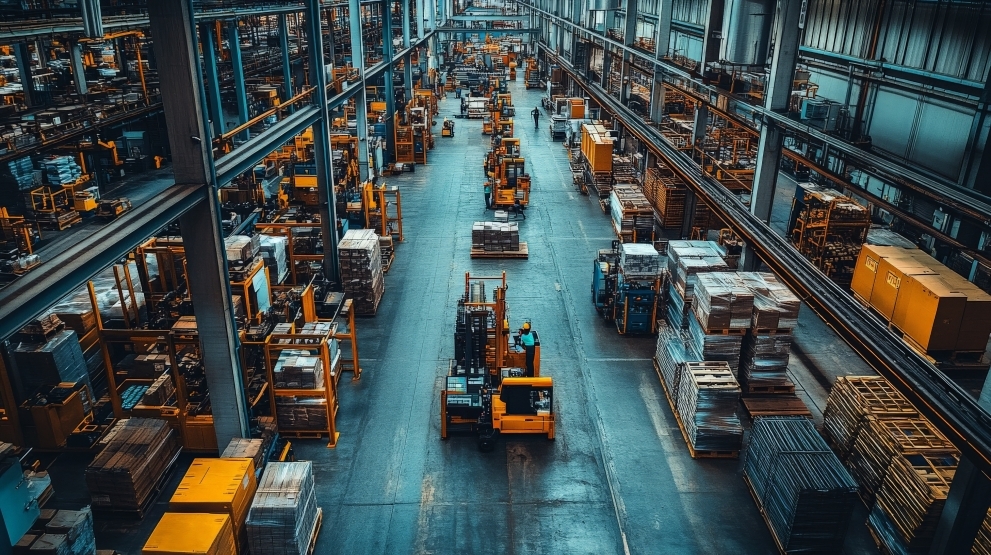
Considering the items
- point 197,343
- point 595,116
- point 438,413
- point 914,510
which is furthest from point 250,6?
point 595,116

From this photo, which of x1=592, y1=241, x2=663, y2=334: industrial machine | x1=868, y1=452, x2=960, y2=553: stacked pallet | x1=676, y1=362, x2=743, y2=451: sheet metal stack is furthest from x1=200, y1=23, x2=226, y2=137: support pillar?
x1=868, y1=452, x2=960, y2=553: stacked pallet

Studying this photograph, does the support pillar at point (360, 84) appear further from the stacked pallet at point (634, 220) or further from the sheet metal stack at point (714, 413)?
the sheet metal stack at point (714, 413)

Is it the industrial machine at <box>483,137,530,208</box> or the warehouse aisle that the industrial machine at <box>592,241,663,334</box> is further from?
the industrial machine at <box>483,137,530,208</box>

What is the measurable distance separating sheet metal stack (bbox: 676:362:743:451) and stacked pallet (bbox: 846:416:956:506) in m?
1.93

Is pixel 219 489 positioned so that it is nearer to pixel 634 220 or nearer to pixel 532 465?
pixel 532 465

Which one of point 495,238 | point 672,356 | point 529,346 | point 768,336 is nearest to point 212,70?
point 495,238

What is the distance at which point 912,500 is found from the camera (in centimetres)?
915

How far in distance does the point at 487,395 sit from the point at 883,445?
6760mm

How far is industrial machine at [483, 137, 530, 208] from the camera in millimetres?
25703

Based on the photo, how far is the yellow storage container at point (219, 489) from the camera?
875cm

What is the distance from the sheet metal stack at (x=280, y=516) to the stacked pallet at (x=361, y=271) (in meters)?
7.67

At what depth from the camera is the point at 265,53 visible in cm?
3656

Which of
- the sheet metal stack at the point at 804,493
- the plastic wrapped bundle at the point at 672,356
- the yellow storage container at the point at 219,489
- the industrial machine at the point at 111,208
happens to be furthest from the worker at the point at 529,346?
the industrial machine at the point at 111,208

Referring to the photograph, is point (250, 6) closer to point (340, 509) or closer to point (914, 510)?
point (340, 509)
